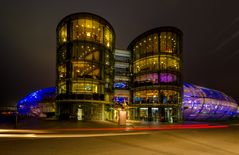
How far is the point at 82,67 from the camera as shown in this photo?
159 ft

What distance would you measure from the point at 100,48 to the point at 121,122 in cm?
2361

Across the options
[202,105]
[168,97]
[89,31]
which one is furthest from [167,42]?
[202,105]

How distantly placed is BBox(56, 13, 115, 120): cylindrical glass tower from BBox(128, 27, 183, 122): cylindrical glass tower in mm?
11793

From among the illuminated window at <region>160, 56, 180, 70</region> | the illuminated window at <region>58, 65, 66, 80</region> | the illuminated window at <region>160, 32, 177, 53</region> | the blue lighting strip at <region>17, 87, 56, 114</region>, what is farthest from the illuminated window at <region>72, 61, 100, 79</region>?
the blue lighting strip at <region>17, 87, 56, 114</region>

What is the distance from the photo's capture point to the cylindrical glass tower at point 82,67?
1837 inches

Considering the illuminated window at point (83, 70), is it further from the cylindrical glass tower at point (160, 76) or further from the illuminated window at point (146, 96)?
the cylindrical glass tower at point (160, 76)

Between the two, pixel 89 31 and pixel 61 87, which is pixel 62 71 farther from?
pixel 89 31

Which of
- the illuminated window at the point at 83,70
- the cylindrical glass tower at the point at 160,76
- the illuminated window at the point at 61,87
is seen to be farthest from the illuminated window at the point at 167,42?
the illuminated window at the point at 61,87

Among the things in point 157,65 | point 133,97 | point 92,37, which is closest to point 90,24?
point 92,37

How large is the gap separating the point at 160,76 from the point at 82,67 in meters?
21.0

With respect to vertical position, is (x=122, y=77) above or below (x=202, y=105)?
above

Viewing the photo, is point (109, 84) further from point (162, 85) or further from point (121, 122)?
point (121, 122)

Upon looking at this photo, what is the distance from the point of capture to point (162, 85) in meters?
56.0

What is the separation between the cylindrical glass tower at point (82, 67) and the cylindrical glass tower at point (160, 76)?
38.7 feet
